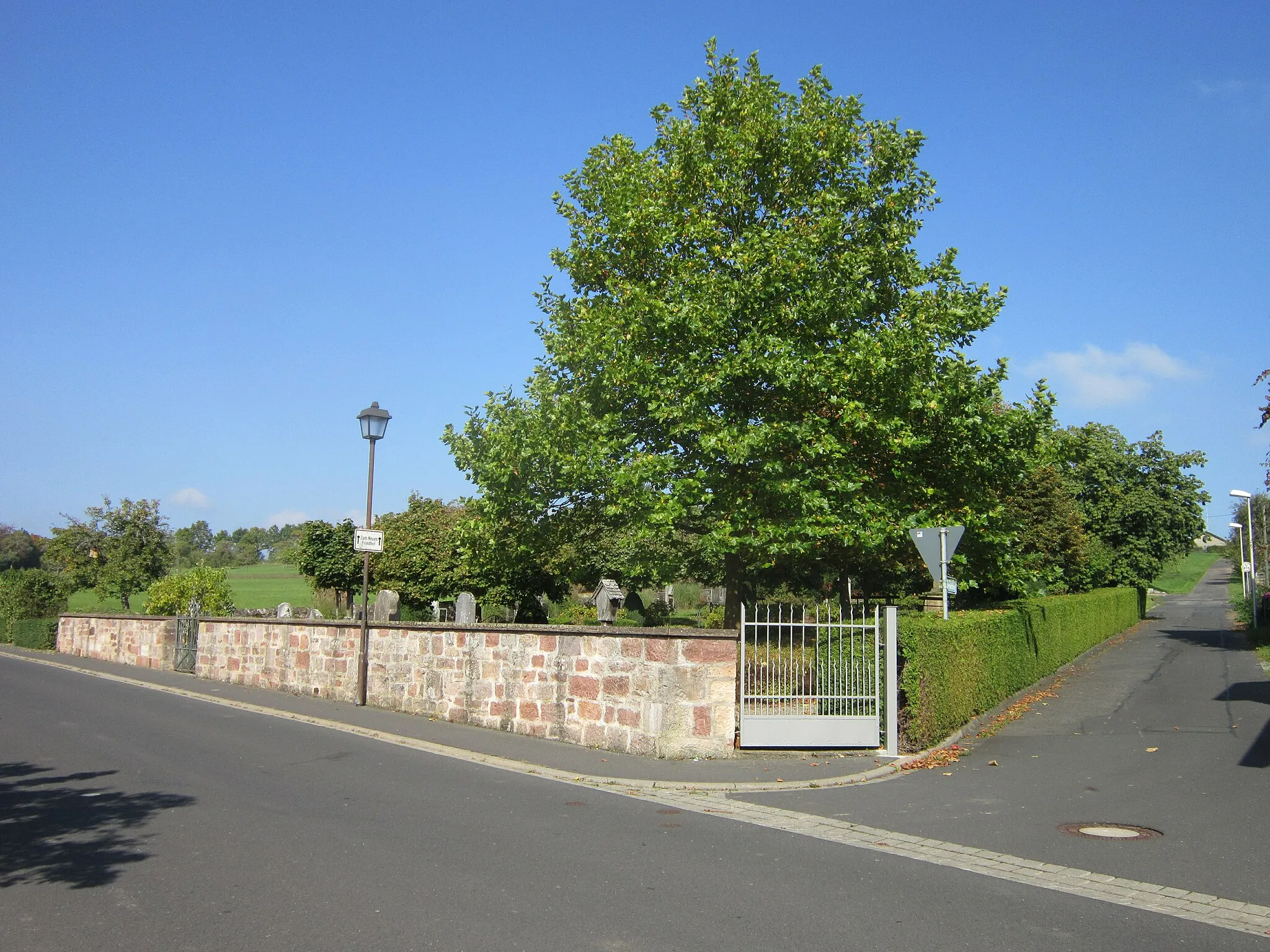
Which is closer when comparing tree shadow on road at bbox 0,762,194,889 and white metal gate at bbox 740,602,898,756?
tree shadow on road at bbox 0,762,194,889

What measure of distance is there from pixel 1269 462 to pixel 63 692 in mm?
Answer: 24694

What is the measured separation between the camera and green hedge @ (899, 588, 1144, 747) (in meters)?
11.9

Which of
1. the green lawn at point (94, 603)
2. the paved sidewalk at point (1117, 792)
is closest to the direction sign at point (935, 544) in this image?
the paved sidewalk at point (1117, 792)

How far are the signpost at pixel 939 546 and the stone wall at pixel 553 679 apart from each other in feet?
9.44

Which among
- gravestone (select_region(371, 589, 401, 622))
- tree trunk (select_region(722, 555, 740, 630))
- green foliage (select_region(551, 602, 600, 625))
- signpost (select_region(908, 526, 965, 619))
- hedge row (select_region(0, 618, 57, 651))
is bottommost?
hedge row (select_region(0, 618, 57, 651))

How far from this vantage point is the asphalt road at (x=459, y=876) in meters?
5.20

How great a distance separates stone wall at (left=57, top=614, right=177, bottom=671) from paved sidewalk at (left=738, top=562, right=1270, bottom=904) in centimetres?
2238

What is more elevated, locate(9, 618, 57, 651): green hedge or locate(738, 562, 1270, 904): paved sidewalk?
locate(738, 562, 1270, 904): paved sidewalk

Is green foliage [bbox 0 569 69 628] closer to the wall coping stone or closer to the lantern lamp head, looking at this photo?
the wall coping stone

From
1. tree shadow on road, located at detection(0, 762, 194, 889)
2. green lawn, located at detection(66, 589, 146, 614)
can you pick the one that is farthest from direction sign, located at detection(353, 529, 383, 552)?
green lawn, located at detection(66, 589, 146, 614)

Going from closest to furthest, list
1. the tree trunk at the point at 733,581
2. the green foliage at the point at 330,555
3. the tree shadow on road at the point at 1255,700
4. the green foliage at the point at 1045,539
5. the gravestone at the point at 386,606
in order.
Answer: the tree shadow on road at the point at 1255,700, the tree trunk at the point at 733,581, the gravestone at the point at 386,606, the green foliage at the point at 1045,539, the green foliage at the point at 330,555

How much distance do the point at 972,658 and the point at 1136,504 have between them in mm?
34406

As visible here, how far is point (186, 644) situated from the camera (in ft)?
84.6

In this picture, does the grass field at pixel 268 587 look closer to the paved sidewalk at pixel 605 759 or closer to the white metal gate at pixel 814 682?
the paved sidewalk at pixel 605 759
